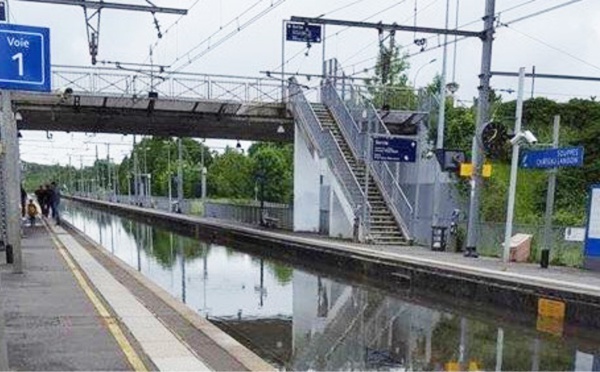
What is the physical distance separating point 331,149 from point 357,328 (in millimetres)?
13967

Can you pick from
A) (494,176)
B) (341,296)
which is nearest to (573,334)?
(341,296)

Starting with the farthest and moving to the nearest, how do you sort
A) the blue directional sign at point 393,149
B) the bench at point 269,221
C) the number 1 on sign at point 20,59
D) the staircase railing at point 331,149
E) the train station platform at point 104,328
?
the bench at point 269,221, the staircase railing at point 331,149, the blue directional sign at point 393,149, the train station platform at point 104,328, the number 1 on sign at point 20,59

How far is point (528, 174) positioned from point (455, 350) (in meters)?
19.1

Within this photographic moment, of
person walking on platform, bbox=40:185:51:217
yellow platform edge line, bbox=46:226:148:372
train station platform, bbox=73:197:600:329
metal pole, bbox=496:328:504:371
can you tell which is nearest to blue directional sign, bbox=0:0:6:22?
Answer: yellow platform edge line, bbox=46:226:148:372

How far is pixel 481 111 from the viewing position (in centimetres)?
1812

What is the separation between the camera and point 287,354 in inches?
369

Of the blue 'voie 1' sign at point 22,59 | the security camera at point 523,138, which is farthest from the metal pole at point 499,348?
the blue 'voie 1' sign at point 22,59

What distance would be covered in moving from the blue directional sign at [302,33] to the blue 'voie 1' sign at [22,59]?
45.6 ft

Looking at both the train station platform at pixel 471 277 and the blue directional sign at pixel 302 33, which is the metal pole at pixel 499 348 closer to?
the train station platform at pixel 471 277

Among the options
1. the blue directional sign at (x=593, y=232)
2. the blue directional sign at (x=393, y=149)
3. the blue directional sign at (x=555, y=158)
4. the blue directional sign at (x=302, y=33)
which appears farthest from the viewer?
the blue directional sign at (x=393, y=149)

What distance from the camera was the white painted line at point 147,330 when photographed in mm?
6911

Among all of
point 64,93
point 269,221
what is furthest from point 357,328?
point 269,221

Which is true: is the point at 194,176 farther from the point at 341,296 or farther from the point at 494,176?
the point at 341,296

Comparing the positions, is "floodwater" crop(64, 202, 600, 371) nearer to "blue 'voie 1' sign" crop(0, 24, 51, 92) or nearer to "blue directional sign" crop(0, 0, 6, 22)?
"blue 'voie 1' sign" crop(0, 24, 51, 92)
